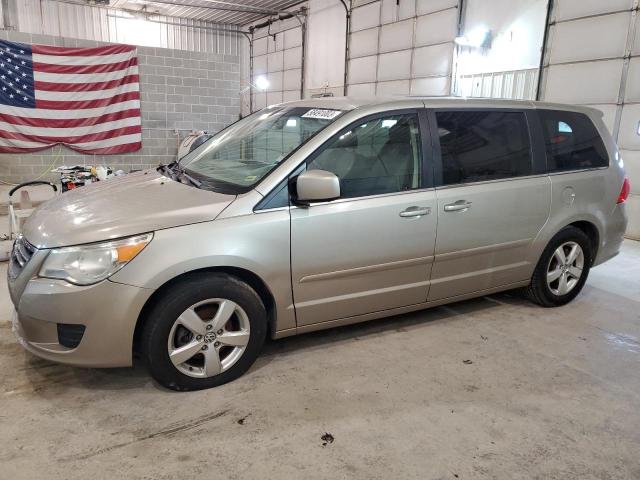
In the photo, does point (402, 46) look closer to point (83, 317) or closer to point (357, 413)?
point (357, 413)

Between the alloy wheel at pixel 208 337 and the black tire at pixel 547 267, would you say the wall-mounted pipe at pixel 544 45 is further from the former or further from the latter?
the alloy wheel at pixel 208 337

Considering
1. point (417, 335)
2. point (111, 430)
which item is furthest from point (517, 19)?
point (111, 430)

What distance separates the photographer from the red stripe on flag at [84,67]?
8.36 m

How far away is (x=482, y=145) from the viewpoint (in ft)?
10.6

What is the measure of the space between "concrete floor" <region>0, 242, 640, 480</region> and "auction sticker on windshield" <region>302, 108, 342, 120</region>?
139cm

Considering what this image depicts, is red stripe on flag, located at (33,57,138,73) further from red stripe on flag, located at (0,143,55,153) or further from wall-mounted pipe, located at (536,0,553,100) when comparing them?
wall-mounted pipe, located at (536,0,553,100)

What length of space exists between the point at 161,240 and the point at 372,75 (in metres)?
11.3

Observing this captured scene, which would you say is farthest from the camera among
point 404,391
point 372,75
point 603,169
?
point 372,75

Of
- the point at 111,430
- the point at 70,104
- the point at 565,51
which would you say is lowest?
the point at 111,430

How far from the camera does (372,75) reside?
12.6 meters

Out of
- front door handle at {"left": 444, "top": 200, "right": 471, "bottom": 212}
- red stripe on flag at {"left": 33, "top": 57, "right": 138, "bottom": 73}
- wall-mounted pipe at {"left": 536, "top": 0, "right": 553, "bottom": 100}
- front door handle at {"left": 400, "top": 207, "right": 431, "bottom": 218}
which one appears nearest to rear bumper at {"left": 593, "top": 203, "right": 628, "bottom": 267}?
front door handle at {"left": 444, "top": 200, "right": 471, "bottom": 212}

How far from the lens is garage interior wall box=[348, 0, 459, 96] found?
1045 centimetres

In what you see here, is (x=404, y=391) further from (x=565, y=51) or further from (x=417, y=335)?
(x=565, y=51)

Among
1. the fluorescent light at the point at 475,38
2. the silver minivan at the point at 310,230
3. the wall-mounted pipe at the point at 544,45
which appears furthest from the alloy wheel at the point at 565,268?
the fluorescent light at the point at 475,38
